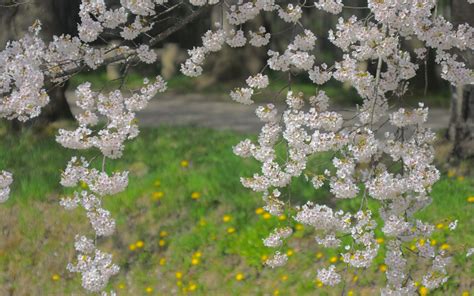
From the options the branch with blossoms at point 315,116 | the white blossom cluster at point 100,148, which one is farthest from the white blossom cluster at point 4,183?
the white blossom cluster at point 100,148

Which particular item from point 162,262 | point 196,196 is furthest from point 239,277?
point 196,196

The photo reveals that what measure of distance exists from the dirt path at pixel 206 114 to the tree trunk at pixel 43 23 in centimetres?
142

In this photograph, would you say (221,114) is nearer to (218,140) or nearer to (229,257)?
(218,140)

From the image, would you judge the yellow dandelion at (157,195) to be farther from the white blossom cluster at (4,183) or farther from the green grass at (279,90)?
the green grass at (279,90)

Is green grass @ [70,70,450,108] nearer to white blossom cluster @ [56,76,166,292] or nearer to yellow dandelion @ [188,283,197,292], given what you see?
yellow dandelion @ [188,283,197,292]

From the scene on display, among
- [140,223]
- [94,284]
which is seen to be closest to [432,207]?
[140,223]

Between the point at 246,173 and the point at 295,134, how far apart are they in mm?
3934

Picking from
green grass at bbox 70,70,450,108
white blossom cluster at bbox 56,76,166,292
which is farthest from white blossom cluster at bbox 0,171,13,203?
green grass at bbox 70,70,450,108

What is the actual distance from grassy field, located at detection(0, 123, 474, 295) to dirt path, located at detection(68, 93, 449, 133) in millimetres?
2379

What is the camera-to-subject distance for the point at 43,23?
9.56 meters

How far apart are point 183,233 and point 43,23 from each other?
145 inches

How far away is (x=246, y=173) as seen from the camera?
7754 mm

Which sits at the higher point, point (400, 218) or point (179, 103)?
point (400, 218)

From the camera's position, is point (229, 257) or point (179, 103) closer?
point (229, 257)
